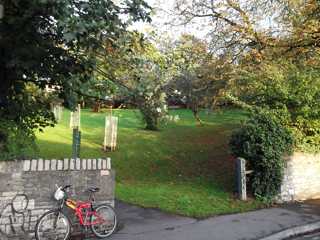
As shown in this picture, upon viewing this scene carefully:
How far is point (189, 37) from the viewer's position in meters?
18.7

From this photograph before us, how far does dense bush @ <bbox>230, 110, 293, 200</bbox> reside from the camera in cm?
1291

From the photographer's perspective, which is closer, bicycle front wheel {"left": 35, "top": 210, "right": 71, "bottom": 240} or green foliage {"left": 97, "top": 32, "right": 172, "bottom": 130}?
bicycle front wheel {"left": 35, "top": 210, "right": 71, "bottom": 240}

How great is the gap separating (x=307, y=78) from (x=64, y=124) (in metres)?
16.3

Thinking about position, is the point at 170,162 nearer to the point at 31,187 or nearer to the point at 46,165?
the point at 46,165

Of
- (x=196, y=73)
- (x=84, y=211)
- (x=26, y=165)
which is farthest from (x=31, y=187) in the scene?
(x=196, y=73)

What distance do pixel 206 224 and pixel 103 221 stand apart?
254 centimetres

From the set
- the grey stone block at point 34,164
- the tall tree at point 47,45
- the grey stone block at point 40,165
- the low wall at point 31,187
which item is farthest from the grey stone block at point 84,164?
the tall tree at point 47,45

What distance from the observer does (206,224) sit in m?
10.1

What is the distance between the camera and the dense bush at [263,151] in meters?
12.9

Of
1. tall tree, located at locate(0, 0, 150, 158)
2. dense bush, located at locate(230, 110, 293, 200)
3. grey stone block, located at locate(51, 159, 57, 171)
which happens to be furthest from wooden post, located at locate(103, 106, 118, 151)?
grey stone block, located at locate(51, 159, 57, 171)

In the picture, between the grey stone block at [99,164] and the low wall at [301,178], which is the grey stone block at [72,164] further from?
the low wall at [301,178]

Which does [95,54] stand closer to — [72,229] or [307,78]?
[72,229]

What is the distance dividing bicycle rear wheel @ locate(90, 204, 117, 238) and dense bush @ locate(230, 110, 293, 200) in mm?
5484

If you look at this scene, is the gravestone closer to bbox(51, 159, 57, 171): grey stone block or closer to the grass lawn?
the grass lawn
